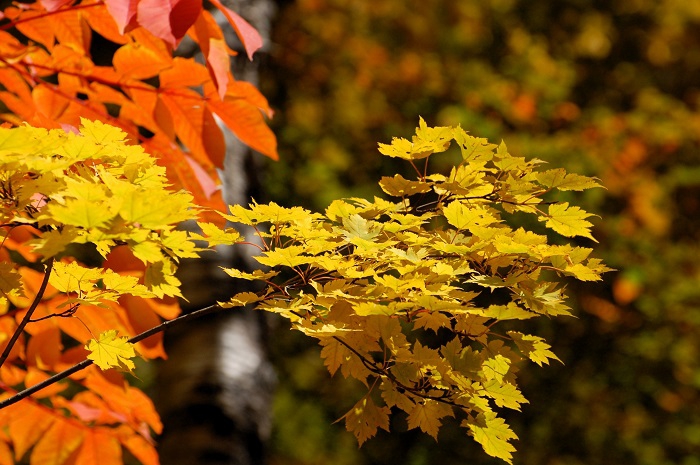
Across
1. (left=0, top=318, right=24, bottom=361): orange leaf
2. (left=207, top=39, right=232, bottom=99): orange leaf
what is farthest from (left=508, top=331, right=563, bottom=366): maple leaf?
(left=0, top=318, right=24, bottom=361): orange leaf

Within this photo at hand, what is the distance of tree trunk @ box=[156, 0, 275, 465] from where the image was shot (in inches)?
75.8

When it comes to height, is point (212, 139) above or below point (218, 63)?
below

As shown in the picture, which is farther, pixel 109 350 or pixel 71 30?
pixel 71 30

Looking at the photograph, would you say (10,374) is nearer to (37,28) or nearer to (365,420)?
(37,28)

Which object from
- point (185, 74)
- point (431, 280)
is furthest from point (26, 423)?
point (431, 280)

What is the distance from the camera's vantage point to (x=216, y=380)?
201 centimetres

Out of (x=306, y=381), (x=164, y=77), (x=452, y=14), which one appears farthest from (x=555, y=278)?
(x=164, y=77)

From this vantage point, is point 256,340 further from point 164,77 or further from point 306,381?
point 306,381

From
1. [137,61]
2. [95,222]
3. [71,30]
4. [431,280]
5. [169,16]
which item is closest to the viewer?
[95,222]

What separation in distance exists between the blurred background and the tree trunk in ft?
5.80

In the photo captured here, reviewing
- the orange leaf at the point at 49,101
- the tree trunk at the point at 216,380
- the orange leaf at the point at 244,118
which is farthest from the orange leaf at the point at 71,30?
the tree trunk at the point at 216,380

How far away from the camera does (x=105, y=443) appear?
1.39 m

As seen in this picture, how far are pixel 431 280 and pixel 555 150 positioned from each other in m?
4.22

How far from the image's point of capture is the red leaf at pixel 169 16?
0.94 meters
